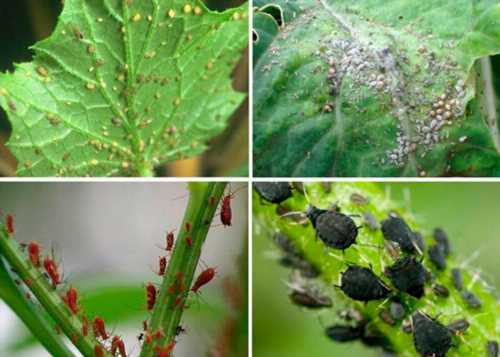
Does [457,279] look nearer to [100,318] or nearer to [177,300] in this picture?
[177,300]

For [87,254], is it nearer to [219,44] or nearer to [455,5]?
[219,44]

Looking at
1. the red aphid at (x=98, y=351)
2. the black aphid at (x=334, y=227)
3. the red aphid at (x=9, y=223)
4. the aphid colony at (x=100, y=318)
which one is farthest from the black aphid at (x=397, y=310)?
the red aphid at (x=9, y=223)

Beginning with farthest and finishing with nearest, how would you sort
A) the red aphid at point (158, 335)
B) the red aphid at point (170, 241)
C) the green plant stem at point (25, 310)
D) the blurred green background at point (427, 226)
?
the blurred green background at point (427, 226)
the red aphid at point (170, 241)
the red aphid at point (158, 335)
the green plant stem at point (25, 310)

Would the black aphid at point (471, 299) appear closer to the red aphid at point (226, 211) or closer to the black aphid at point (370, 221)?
the black aphid at point (370, 221)

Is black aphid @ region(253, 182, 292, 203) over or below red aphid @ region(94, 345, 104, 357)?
over

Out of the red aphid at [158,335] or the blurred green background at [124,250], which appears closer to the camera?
the red aphid at [158,335]

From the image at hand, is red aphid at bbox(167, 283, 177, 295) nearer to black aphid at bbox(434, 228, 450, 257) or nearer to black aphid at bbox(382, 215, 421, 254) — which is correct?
black aphid at bbox(382, 215, 421, 254)

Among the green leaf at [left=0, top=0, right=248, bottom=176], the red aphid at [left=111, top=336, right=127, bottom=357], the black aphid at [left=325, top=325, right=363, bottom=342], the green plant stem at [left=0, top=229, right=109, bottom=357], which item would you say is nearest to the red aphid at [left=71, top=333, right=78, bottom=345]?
the green plant stem at [left=0, top=229, right=109, bottom=357]
